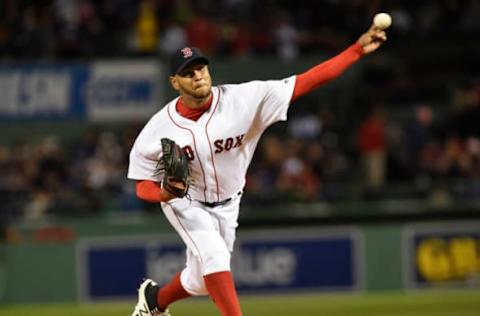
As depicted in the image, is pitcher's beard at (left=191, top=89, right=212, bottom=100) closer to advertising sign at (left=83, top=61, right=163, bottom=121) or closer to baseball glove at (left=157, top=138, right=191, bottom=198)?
baseball glove at (left=157, top=138, right=191, bottom=198)

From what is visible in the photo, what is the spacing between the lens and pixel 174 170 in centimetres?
668

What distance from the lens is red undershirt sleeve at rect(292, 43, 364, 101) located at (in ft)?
23.5

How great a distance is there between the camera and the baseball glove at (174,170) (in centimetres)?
668

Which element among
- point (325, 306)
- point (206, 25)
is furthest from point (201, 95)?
point (206, 25)

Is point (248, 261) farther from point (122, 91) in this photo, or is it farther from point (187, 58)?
point (187, 58)

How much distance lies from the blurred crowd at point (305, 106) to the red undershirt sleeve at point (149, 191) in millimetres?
7165

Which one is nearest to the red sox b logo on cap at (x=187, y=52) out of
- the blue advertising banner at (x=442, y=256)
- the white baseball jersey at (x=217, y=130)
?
the white baseball jersey at (x=217, y=130)

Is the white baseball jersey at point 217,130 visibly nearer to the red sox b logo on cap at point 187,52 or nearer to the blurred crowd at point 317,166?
the red sox b logo on cap at point 187,52

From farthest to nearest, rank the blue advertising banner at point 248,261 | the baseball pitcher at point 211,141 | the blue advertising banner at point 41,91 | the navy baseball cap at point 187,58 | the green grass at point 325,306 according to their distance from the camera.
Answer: the blue advertising banner at point 41,91, the blue advertising banner at point 248,261, the green grass at point 325,306, the baseball pitcher at point 211,141, the navy baseball cap at point 187,58

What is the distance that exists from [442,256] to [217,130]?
25.2ft

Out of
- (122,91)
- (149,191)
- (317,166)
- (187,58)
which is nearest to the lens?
(187,58)

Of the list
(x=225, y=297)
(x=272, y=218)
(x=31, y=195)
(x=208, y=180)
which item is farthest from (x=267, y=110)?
(x=31, y=195)

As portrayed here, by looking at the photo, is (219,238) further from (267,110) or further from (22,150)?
(22,150)

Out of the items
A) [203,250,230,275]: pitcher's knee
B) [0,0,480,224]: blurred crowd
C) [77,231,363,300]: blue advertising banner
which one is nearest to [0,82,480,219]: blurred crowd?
[0,0,480,224]: blurred crowd
